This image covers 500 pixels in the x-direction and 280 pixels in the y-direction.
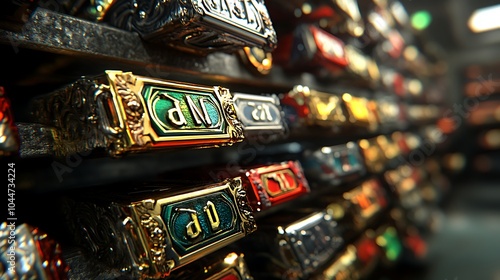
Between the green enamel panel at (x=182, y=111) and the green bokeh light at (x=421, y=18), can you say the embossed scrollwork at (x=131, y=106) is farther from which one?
the green bokeh light at (x=421, y=18)

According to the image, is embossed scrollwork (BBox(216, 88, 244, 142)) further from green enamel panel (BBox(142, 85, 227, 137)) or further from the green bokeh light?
the green bokeh light

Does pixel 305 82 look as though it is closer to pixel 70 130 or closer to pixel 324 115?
pixel 324 115

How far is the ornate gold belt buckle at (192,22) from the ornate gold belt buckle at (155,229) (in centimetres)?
30

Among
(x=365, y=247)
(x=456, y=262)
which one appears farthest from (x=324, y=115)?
(x=456, y=262)

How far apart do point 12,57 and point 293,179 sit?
675mm

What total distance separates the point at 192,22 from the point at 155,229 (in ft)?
1.20

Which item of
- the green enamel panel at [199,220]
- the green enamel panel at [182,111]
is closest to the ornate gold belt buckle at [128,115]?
the green enamel panel at [182,111]

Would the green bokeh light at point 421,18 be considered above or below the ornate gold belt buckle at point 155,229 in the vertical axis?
above

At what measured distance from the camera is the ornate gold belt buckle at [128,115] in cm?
53

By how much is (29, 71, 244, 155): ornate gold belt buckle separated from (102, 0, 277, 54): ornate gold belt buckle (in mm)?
112

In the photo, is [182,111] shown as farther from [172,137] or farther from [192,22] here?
[192,22]

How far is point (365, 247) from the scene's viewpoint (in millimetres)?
1571

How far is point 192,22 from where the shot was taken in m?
0.65

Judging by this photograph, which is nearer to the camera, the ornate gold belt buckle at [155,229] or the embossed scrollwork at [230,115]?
the ornate gold belt buckle at [155,229]
